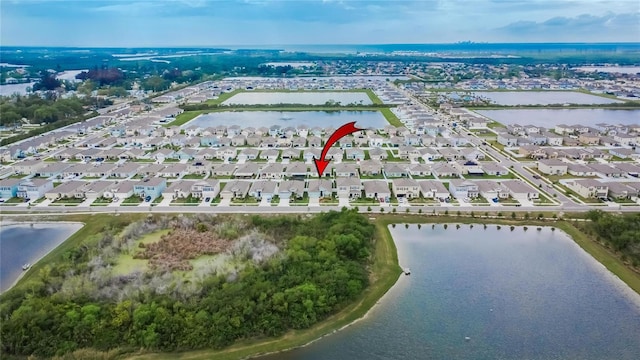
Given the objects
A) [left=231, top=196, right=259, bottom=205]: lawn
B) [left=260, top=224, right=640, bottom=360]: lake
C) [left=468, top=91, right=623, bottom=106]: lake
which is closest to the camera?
[left=260, top=224, right=640, bottom=360]: lake

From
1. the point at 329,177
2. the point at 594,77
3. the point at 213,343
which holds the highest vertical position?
the point at 594,77

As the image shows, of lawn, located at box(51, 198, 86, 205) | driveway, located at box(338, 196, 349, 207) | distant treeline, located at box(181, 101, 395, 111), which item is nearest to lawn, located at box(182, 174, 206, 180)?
lawn, located at box(51, 198, 86, 205)

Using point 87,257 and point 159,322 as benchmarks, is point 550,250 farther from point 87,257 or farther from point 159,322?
point 87,257

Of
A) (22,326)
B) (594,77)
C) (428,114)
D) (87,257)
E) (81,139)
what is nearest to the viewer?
(22,326)

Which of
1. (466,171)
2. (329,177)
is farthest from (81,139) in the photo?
(466,171)

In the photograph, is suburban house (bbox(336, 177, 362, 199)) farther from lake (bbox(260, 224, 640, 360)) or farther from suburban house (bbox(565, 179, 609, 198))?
suburban house (bbox(565, 179, 609, 198))
